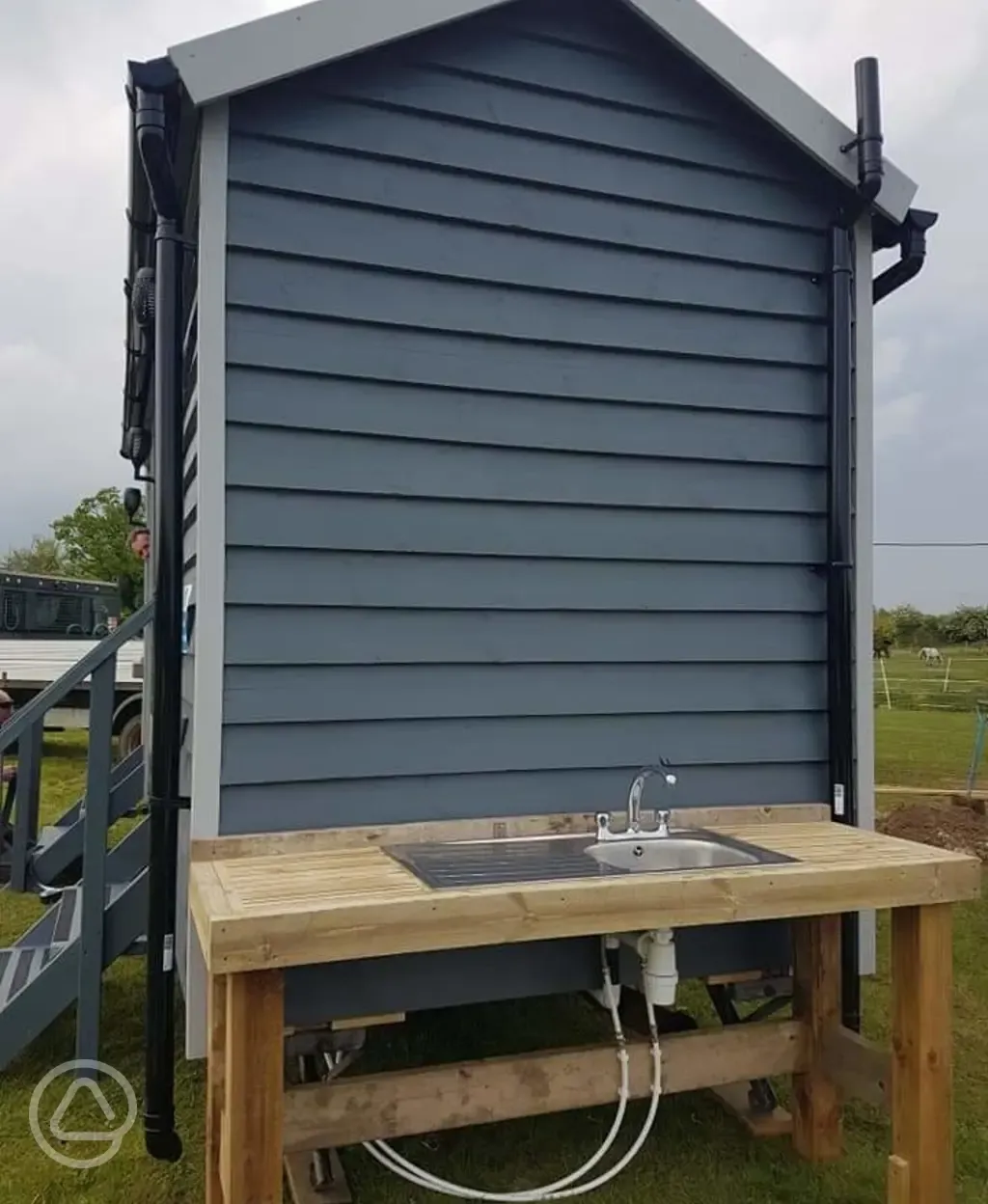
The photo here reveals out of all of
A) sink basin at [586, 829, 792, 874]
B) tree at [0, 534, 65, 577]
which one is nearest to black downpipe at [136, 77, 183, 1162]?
sink basin at [586, 829, 792, 874]

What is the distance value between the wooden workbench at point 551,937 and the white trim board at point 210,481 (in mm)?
178

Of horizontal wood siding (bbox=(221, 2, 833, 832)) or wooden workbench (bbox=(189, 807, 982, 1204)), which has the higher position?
horizontal wood siding (bbox=(221, 2, 833, 832))

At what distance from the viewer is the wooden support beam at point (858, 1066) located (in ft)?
7.60

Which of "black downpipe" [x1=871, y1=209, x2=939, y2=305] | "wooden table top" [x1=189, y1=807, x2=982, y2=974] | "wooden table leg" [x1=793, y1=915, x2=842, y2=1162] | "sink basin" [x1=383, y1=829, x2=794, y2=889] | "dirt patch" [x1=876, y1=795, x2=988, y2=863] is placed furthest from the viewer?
"dirt patch" [x1=876, y1=795, x2=988, y2=863]

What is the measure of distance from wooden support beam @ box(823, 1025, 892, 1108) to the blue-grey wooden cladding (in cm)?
67

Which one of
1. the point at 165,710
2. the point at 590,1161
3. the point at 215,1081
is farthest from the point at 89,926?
the point at 590,1161

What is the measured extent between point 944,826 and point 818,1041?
4.25m

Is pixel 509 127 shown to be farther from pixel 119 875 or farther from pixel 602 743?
pixel 119 875

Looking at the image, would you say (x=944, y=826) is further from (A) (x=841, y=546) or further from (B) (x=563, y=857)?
(B) (x=563, y=857)

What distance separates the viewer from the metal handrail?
2.78m

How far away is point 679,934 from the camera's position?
255cm

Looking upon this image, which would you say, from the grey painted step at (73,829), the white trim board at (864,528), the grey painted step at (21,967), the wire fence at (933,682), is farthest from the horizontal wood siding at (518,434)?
the wire fence at (933,682)

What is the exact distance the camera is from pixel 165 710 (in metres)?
2.38

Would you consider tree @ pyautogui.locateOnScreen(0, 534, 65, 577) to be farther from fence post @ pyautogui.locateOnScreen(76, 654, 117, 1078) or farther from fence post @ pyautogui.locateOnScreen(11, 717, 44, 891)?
fence post @ pyautogui.locateOnScreen(76, 654, 117, 1078)
